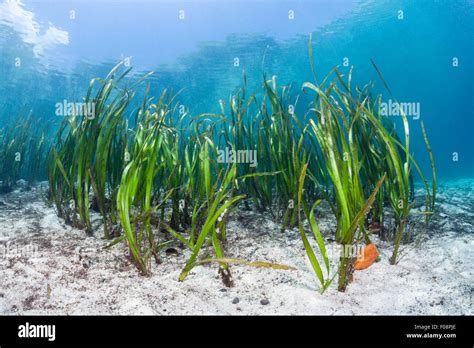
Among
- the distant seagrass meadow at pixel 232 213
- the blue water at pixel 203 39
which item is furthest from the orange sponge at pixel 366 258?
the blue water at pixel 203 39

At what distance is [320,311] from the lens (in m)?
1.87

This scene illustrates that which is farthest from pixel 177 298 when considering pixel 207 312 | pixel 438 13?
pixel 438 13

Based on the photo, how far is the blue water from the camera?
66.1 ft

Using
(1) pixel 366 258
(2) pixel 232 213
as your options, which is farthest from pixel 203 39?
(1) pixel 366 258

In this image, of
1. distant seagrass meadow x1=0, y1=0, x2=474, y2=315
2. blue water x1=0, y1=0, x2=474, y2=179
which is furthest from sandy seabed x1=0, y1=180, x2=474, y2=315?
blue water x1=0, y1=0, x2=474, y2=179

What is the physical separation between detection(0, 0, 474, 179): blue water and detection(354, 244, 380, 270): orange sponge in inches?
636

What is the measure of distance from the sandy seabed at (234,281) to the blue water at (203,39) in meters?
15.5

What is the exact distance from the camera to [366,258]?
2.36m

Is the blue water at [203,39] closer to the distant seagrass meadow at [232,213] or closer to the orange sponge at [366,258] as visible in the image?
the distant seagrass meadow at [232,213]

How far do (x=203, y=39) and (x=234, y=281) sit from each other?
919 inches

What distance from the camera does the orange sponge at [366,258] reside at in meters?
2.34
